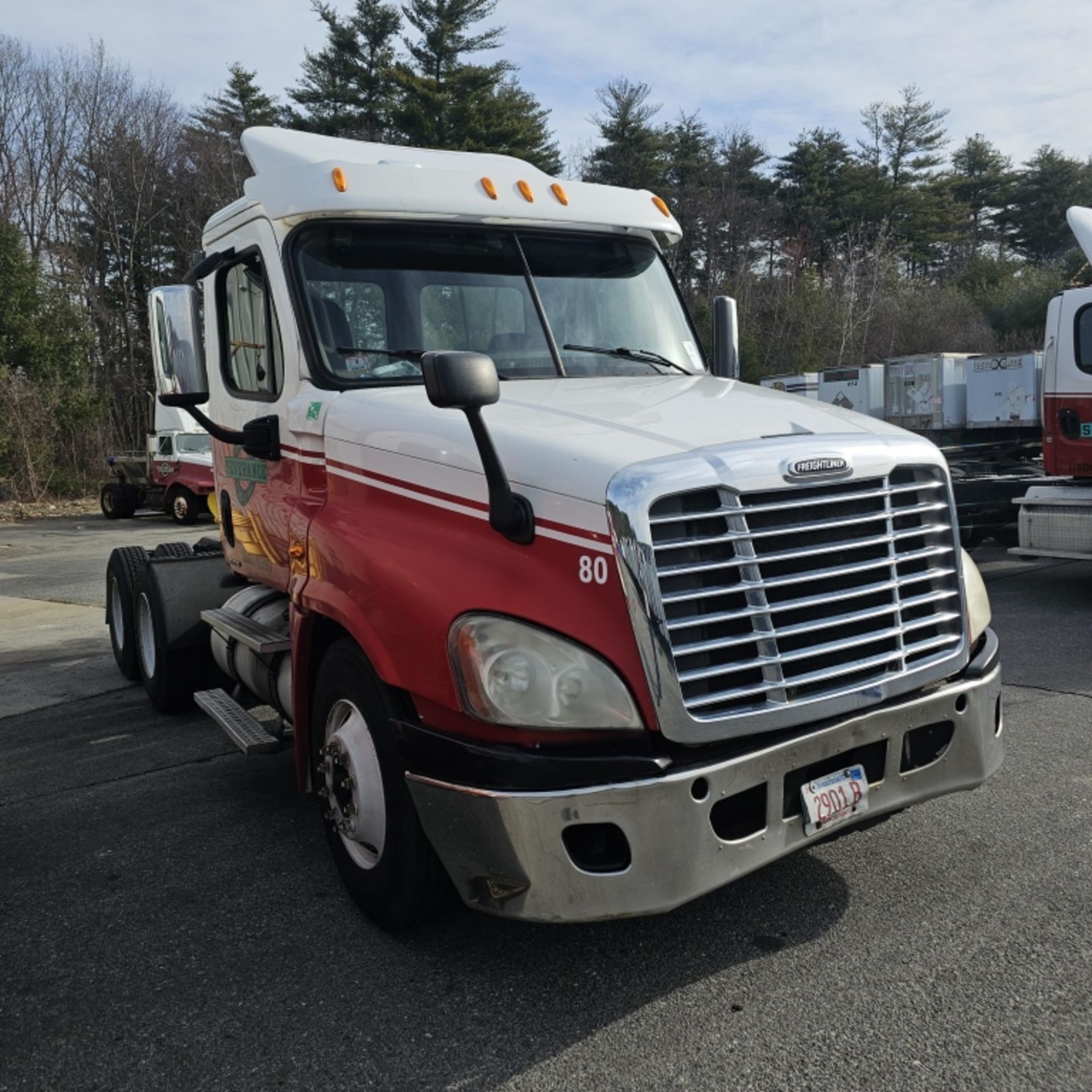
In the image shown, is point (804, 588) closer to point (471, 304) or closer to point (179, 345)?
point (471, 304)

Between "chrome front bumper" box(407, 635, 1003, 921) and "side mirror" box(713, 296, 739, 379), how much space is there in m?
2.29

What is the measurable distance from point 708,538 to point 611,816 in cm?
81

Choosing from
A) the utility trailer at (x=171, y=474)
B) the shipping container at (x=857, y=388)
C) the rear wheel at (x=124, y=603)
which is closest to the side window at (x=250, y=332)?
the rear wheel at (x=124, y=603)

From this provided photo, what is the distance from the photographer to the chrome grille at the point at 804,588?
3.05m

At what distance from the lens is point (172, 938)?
3723 mm

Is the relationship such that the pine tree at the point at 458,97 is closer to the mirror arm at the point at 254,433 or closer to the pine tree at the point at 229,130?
the pine tree at the point at 229,130

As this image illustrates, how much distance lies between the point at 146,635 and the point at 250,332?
2860 mm

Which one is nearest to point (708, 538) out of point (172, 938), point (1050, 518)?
point (172, 938)

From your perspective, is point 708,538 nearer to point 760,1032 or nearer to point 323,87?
point 760,1032

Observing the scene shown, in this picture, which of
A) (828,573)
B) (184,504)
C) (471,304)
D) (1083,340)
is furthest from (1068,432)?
(184,504)

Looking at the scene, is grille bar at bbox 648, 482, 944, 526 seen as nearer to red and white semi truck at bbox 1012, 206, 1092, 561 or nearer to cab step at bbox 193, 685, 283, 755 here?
cab step at bbox 193, 685, 283, 755

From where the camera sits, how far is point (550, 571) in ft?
10.2

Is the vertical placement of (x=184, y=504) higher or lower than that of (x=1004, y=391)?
lower

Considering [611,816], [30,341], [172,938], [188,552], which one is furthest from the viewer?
[30,341]
